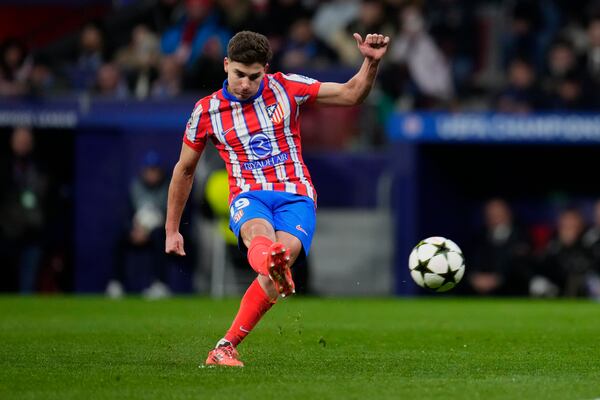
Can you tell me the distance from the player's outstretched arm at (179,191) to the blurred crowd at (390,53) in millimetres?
9491

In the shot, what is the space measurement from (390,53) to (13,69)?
5.57 meters

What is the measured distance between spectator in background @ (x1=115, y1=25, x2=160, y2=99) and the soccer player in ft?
34.2

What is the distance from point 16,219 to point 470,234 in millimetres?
6419

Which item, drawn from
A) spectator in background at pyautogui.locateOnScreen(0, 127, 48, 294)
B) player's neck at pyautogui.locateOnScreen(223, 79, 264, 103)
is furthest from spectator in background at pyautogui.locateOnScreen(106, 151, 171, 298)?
player's neck at pyautogui.locateOnScreen(223, 79, 264, 103)

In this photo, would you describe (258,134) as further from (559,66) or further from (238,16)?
(238,16)

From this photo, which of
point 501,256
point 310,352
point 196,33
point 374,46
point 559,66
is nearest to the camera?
point 374,46

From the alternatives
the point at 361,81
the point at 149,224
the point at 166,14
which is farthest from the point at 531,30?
the point at 361,81

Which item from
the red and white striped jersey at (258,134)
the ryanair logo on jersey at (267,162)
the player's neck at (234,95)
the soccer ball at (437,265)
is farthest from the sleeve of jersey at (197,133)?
the soccer ball at (437,265)

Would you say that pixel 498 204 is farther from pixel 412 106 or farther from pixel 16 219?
pixel 16 219

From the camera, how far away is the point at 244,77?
7855 millimetres

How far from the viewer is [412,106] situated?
58.4 ft

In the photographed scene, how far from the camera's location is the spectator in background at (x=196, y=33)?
19344 millimetres

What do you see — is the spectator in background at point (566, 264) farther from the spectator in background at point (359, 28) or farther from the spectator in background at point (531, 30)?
the spectator in background at point (359, 28)

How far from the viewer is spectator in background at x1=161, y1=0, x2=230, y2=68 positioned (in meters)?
19.3
